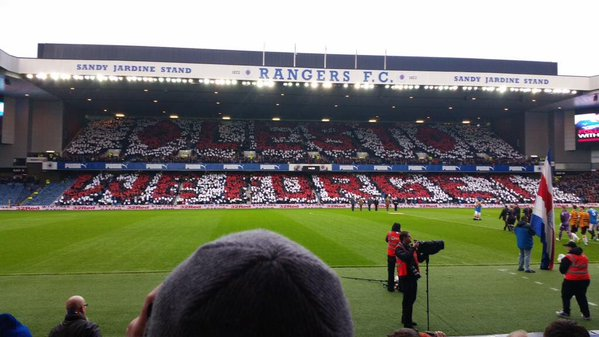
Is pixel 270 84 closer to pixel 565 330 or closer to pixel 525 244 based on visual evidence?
pixel 525 244

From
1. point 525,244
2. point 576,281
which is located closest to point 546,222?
point 525,244

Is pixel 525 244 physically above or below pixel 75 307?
below

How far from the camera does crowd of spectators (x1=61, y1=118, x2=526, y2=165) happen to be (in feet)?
178

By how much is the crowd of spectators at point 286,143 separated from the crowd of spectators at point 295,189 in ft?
7.91

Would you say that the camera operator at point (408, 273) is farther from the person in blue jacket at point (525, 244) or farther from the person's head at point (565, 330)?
the person in blue jacket at point (525, 244)

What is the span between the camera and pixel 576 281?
313 inches

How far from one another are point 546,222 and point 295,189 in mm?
39100

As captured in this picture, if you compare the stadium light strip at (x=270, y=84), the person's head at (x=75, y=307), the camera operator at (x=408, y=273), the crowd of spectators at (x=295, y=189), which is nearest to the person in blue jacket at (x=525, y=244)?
the camera operator at (x=408, y=273)

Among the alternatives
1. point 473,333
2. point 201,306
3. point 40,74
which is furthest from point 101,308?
point 40,74

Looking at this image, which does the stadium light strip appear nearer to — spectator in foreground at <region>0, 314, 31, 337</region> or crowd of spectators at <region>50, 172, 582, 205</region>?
crowd of spectators at <region>50, 172, 582, 205</region>

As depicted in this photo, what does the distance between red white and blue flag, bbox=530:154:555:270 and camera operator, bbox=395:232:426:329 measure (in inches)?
270

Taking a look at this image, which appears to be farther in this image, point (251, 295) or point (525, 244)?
point (525, 244)

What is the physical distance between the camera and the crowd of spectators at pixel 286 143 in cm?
5438

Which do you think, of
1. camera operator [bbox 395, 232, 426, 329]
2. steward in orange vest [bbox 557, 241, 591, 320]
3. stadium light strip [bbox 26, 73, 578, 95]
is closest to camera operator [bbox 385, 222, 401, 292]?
camera operator [bbox 395, 232, 426, 329]
